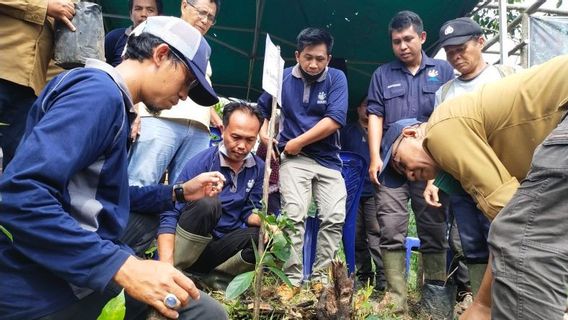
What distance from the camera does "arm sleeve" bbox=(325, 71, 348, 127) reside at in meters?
3.84

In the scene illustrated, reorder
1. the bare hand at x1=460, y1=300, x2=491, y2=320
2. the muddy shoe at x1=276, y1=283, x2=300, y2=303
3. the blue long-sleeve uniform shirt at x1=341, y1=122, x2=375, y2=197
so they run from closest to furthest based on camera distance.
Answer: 1. the bare hand at x1=460, y1=300, x2=491, y2=320
2. the muddy shoe at x1=276, y1=283, x2=300, y2=303
3. the blue long-sleeve uniform shirt at x1=341, y1=122, x2=375, y2=197

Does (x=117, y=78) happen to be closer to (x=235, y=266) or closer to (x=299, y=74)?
(x=235, y=266)

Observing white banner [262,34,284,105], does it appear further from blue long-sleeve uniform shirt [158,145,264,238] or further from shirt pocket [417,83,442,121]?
shirt pocket [417,83,442,121]

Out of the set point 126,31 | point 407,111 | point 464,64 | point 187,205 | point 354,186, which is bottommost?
point 354,186

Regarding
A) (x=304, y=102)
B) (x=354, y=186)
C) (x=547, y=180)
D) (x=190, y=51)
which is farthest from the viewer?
(x=354, y=186)

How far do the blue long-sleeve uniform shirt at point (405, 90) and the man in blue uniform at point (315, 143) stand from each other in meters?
0.27

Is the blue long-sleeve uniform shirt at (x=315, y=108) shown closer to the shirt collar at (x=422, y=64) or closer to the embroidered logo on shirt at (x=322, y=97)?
the embroidered logo on shirt at (x=322, y=97)

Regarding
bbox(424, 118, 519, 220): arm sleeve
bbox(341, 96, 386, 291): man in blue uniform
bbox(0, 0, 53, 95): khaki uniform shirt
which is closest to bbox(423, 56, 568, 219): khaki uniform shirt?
bbox(424, 118, 519, 220): arm sleeve

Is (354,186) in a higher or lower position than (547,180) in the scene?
lower

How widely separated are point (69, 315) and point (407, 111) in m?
2.93

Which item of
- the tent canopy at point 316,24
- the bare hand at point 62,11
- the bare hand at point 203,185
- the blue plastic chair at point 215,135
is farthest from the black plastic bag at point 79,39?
the tent canopy at point 316,24

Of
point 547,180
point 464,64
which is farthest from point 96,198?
point 464,64

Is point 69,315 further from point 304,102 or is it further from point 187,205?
point 304,102

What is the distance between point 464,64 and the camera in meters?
3.63
